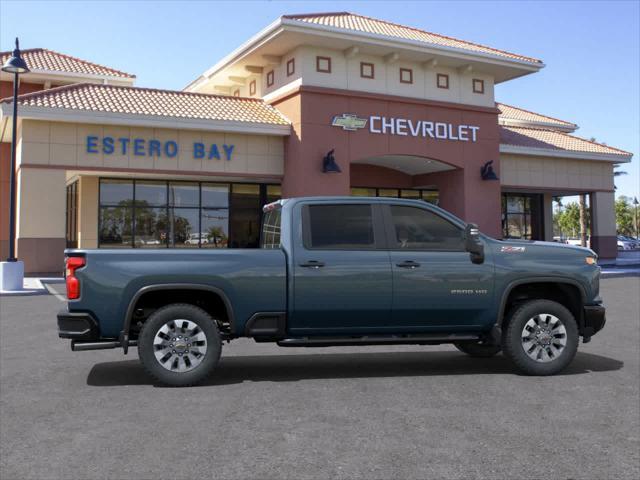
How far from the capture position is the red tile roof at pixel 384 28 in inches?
999

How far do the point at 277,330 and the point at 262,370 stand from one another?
0.93 metres

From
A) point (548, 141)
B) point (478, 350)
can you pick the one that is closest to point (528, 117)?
point (548, 141)

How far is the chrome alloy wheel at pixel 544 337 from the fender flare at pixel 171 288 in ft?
11.4

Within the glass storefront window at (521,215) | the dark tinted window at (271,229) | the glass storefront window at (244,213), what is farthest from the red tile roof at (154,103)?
the dark tinted window at (271,229)

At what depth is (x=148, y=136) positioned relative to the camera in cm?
2364

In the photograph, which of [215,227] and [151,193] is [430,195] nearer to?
[215,227]

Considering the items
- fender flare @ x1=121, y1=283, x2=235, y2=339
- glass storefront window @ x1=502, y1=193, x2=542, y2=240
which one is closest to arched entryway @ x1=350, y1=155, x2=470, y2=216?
glass storefront window @ x1=502, y1=193, x2=542, y2=240

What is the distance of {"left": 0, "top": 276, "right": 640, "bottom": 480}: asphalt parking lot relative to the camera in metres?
4.24

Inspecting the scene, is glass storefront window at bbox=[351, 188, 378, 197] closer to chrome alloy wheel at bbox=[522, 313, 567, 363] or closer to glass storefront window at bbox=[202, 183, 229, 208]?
glass storefront window at bbox=[202, 183, 229, 208]

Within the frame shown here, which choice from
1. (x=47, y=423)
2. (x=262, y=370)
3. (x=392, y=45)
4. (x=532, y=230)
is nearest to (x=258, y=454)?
(x=47, y=423)

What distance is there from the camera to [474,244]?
7.12 metres

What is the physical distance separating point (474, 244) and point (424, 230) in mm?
644

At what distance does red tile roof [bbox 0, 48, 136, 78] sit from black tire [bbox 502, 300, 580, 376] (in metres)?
28.6

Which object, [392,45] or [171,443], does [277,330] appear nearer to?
[171,443]
